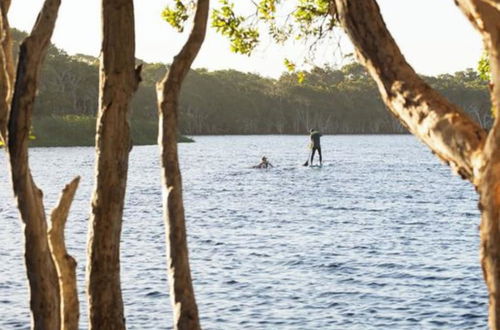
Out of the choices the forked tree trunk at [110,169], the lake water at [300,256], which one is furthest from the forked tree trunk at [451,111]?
the lake water at [300,256]

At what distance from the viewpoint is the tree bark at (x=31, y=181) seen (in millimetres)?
7734

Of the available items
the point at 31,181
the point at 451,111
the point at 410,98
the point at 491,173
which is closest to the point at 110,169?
the point at 31,181

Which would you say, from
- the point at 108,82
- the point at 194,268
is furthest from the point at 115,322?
the point at 194,268

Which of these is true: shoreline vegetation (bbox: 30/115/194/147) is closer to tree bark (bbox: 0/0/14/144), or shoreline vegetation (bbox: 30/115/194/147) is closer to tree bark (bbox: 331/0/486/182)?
tree bark (bbox: 0/0/14/144)

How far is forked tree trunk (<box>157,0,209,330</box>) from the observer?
9.30m

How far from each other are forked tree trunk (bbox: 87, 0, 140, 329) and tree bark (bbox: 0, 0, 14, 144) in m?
0.83

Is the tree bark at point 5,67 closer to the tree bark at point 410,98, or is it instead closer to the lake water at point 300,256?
the tree bark at point 410,98

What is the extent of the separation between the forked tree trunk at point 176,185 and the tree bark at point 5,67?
1672mm

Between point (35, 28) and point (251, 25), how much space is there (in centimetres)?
441

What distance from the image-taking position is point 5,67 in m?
8.41

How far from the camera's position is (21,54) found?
7715 mm

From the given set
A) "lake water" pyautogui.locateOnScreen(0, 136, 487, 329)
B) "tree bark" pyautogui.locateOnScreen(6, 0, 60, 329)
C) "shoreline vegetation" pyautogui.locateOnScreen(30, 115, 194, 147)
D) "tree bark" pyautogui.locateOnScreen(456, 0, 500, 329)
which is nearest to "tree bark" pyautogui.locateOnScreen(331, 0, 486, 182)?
"tree bark" pyautogui.locateOnScreen(456, 0, 500, 329)

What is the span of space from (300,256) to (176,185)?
16321 mm

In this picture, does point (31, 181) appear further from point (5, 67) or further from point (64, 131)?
point (64, 131)
